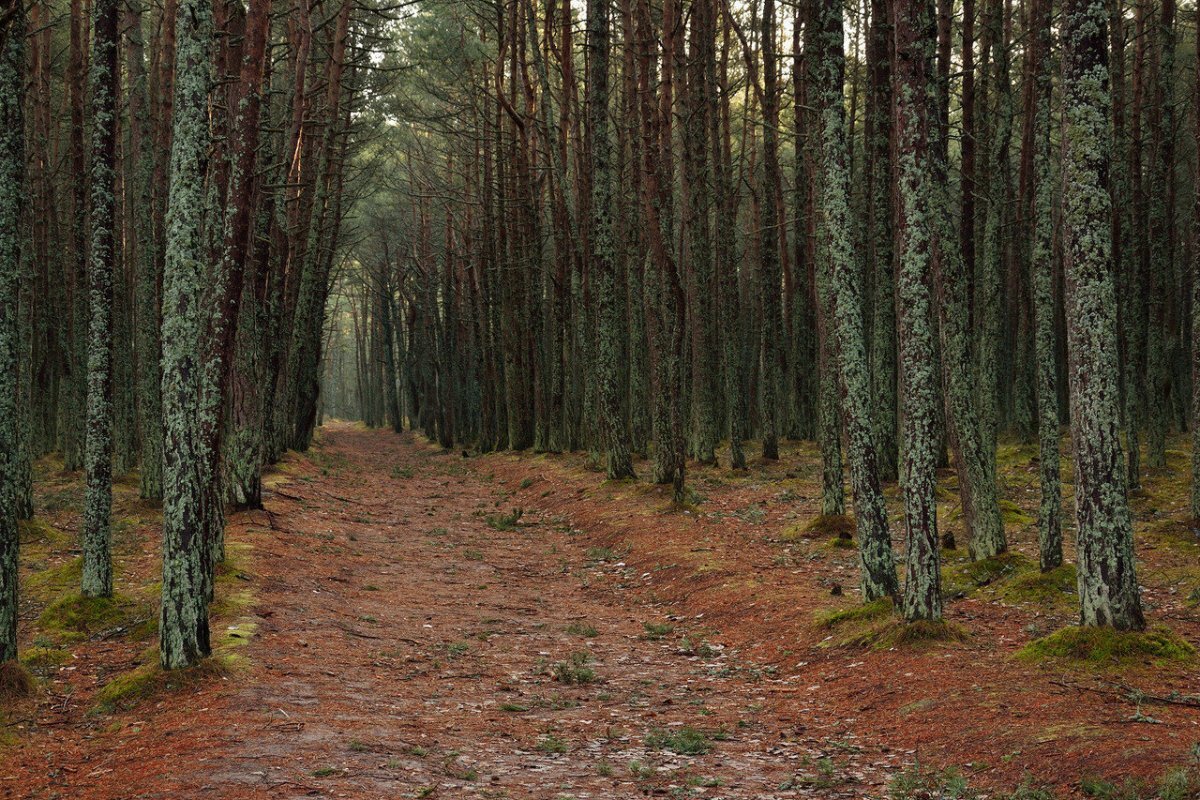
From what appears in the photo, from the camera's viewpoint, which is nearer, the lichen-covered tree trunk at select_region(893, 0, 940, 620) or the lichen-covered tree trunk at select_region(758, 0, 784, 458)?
the lichen-covered tree trunk at select_region(893, 0, 940, 620)

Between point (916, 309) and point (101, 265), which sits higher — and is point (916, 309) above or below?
below

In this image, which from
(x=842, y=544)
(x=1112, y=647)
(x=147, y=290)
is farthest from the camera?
(x=147, y=290)

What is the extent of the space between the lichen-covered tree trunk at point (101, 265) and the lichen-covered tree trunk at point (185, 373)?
1558 mm

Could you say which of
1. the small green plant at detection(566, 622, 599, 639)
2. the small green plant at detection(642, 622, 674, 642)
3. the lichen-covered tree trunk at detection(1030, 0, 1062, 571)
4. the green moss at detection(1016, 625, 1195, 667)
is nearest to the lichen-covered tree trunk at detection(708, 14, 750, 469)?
the small green plant at detection(642, 622, 674, 642)

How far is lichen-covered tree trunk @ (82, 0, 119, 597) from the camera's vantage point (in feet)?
31.4

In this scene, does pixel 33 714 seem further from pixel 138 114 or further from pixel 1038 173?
pixel 138 114

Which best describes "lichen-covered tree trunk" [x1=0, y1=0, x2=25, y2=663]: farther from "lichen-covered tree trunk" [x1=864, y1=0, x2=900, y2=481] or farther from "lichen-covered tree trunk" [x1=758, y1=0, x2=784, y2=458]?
"lichen-covered tree trunk" [x1=758, y1=0, x2=784, y2=458]

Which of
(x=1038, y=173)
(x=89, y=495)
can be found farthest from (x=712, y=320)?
(x=89, y=495)

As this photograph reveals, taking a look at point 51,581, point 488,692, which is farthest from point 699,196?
point 488,692

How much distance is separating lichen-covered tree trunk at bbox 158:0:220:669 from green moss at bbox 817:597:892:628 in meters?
6.45

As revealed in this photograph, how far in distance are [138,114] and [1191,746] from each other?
63.0 feet

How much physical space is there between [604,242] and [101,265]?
12219 millimetres

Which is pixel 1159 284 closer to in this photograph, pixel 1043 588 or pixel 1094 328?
pixel 1043 588

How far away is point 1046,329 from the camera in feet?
34.3
